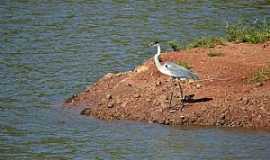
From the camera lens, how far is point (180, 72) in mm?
14492

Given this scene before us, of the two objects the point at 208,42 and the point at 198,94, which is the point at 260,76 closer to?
the point at 198,94

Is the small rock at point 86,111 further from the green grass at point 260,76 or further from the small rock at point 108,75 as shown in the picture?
the green grass at point 260,76

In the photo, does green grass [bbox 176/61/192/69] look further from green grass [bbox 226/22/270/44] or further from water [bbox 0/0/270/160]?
green grass [bbox 226/22/270/44]

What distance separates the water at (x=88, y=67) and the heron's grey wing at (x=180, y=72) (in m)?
0.85

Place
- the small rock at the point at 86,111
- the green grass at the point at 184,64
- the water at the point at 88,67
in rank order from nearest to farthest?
1. the water at the point at 88,67
2. the small rock at the point at 86,111
3. the green grass at the point at 184,64

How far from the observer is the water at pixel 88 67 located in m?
13.4

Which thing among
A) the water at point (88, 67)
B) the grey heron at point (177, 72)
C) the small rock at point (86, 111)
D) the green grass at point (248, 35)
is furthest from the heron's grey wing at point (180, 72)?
the green grass at point (248, 35)

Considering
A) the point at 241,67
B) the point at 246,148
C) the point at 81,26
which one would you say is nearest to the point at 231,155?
the point at 246,148

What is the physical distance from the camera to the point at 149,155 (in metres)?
13.0

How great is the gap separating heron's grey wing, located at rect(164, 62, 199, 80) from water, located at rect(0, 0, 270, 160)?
2.78ft

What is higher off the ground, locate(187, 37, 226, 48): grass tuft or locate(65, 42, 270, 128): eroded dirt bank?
locate(187, 37, 226, 48): grass tuft

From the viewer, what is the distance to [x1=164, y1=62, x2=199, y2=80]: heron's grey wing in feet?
47.5

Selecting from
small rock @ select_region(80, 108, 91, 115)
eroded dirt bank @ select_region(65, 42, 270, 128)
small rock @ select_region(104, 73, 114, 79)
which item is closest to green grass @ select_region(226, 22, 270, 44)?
eroded dirt bank @ select_region(65, 42, 270, 128)

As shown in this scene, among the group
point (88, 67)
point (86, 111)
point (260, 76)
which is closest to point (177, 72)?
point (260, 76)
